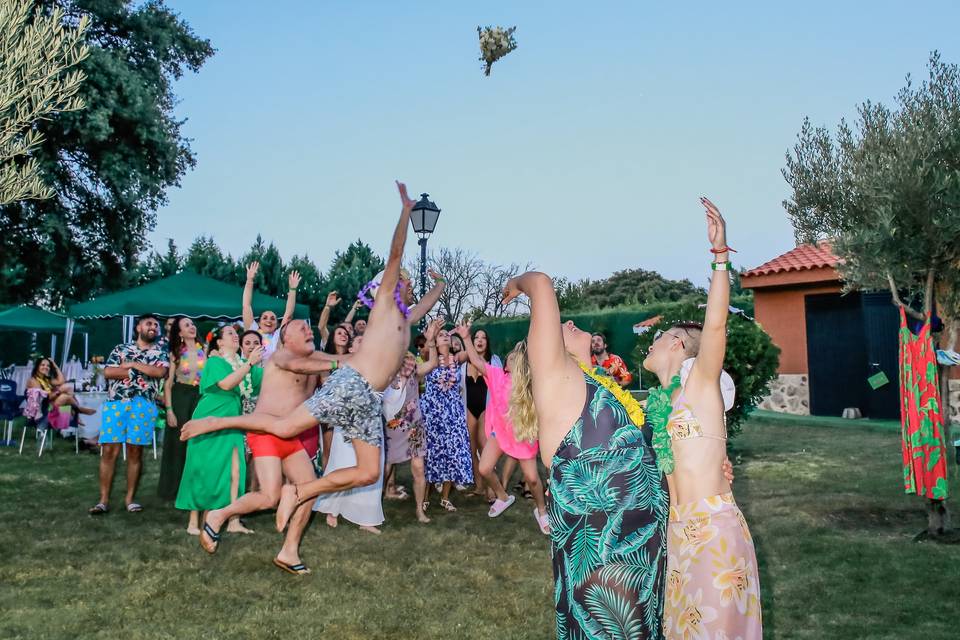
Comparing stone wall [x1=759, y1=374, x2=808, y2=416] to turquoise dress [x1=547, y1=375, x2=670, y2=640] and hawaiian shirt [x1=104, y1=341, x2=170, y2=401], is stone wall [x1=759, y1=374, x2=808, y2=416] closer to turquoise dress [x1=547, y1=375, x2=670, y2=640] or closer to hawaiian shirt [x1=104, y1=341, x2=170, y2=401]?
hawaiian shirt [x1=104, y1=341, x2=170, y2=401]

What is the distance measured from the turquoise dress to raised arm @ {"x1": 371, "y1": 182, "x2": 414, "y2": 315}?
270 centimetres

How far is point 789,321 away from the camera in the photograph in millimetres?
18219

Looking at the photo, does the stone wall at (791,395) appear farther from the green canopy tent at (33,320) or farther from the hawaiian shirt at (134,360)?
the green canopy tent at (33,320)

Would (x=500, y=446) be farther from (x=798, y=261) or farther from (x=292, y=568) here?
(x=798, y=261)

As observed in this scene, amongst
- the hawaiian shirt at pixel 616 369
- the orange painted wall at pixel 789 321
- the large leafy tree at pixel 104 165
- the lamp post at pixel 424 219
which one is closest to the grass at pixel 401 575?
the hawaiian shirt at pixel 616 369

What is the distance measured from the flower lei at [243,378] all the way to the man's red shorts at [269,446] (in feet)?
3.44

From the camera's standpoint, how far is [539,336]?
2.79 meters

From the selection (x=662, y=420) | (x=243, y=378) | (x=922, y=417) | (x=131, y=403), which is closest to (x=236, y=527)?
(x=243, y=378)

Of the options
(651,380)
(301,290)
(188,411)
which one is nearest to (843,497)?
(651,380)

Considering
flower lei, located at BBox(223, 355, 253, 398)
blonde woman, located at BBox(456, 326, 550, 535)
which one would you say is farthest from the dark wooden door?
flower lei, located at BBox(223, 355, 253, 398)

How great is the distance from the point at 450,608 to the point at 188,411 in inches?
165

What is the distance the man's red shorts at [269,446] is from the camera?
6.00 metres

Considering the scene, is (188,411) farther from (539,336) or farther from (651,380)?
(651,380)

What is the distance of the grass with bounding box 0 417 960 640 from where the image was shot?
480cm
